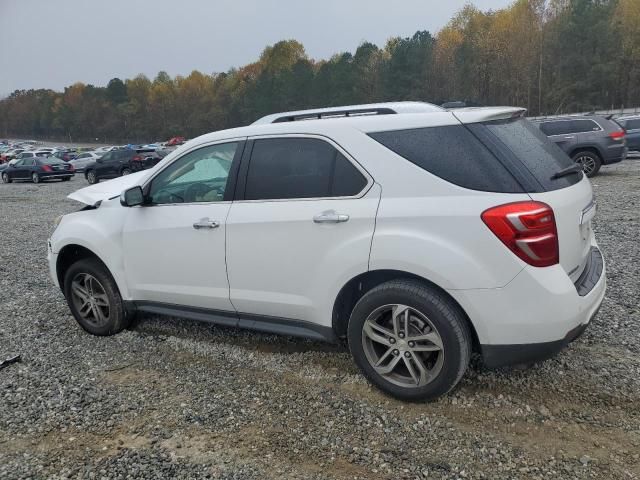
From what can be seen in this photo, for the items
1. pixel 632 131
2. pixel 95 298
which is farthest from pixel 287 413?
pixel 632 131

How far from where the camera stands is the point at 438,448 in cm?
285

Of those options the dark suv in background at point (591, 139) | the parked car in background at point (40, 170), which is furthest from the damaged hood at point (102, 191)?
the parked car in background at point (40, 170)

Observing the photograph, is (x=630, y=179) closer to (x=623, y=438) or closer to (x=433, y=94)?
(x=623, y=438)

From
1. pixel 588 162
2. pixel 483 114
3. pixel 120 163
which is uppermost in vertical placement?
pixel 483 114

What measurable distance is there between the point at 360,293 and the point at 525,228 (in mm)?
1101

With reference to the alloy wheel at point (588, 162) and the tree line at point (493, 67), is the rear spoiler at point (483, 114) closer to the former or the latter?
the alloy wheel at point (588, 162)

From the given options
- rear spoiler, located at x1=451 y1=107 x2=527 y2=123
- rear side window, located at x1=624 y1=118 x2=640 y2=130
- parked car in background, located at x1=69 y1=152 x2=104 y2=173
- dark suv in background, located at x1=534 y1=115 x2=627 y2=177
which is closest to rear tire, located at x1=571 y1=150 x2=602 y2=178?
dark suv in background, located at x1=534 y1=115 x2=627 y2=177

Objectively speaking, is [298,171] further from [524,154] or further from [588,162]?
[588,162]

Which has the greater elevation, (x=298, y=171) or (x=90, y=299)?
(x=298, y=171)

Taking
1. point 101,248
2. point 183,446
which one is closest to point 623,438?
point 183,446

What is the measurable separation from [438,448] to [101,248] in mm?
3098

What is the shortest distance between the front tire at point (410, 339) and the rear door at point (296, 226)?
24 cm

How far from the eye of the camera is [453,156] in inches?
119

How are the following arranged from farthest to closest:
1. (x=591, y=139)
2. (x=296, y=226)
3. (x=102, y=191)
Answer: (x=591, y=139) → (x=102, y=191) → (x=296, y=226)
